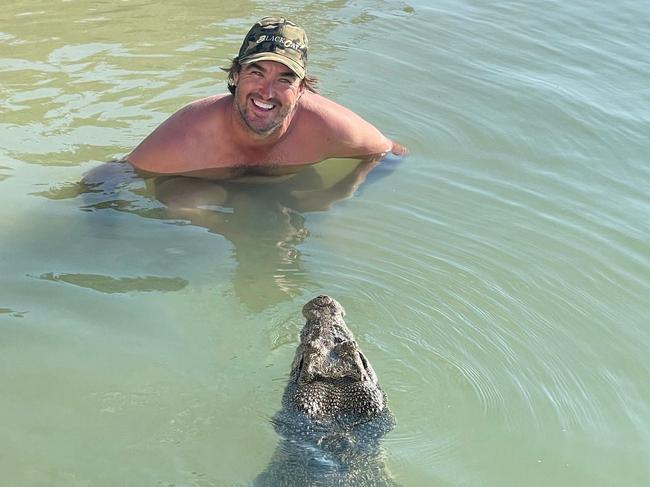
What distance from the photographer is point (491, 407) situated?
4.46 meters

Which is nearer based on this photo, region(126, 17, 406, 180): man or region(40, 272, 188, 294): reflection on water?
region(40, 272, 188, 294): reflection on water

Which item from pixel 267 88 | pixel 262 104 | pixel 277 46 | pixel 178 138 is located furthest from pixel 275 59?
pixel 178 138

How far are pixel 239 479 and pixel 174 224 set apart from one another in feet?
7.58

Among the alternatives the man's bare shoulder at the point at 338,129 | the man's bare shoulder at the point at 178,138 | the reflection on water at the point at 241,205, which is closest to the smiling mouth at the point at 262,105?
the man's bare shoulder at the point at 178,138

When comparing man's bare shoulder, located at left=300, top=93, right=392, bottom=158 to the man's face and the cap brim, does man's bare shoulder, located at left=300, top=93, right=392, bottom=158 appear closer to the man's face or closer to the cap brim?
the man's face

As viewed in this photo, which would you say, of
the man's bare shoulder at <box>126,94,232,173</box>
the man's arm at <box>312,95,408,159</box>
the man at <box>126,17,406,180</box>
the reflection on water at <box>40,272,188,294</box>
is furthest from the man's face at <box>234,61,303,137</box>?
the reflection on water at <box>40,272,188,294</box>

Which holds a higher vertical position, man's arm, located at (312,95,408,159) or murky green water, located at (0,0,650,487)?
man's arm, located at (312,95,408,159)

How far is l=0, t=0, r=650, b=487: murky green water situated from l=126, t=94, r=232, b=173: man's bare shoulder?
16 cm

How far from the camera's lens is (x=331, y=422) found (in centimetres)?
385

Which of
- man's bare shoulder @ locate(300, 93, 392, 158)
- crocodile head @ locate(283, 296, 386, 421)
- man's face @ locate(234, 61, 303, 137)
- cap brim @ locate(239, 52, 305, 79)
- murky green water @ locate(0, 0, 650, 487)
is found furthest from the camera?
man's bare shoulder @ locate(300, 93, 392, 158)

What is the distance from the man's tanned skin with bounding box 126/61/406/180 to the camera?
6.09m

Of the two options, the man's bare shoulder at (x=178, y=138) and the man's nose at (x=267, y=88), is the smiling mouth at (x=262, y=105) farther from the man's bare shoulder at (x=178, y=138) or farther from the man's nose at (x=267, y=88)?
the man's bare shoulder at (x=178, y=138)

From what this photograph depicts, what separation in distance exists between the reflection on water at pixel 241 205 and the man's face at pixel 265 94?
0.47 metres

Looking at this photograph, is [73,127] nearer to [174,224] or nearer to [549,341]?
[174,224]
